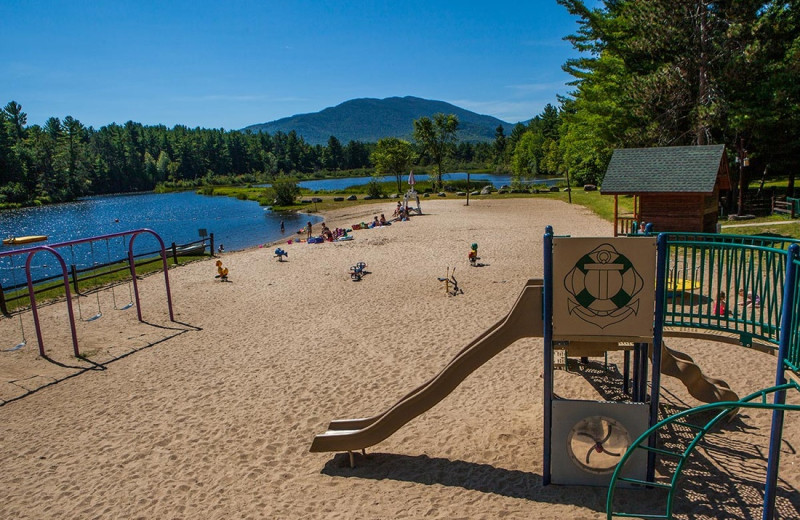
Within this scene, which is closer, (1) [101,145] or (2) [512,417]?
(2) [512,417]

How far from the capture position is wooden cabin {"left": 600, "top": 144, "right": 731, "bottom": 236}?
1966cm

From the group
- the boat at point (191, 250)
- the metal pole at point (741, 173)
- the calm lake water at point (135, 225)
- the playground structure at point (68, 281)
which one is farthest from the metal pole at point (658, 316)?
the calm lake water at point (135, 225)

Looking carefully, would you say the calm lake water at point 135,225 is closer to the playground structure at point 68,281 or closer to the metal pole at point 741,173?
the playground structure at point 68,281

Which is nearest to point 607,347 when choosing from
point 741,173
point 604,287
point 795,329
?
point 604,287

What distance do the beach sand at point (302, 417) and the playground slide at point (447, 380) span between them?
389 millimetres

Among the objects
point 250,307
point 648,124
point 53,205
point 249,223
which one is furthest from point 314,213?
point 53,205

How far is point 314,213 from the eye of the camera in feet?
170

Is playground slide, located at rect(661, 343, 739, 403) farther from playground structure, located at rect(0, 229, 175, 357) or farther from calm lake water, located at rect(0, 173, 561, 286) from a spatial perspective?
calm lake water, located at rect(0, 173, 561, 286)

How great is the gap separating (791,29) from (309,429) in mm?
29190

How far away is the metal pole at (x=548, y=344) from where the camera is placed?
5.95 metres

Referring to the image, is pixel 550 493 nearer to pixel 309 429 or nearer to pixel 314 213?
pixel 309 429

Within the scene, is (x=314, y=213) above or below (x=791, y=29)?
below

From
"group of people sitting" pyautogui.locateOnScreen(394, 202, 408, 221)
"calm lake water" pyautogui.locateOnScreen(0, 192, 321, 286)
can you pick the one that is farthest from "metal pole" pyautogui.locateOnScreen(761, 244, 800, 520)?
"group of people sitting" pyautogui.locateOnScreen(394, 202, 408, 221)

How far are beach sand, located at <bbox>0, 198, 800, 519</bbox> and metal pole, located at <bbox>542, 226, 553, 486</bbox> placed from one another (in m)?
0.36
